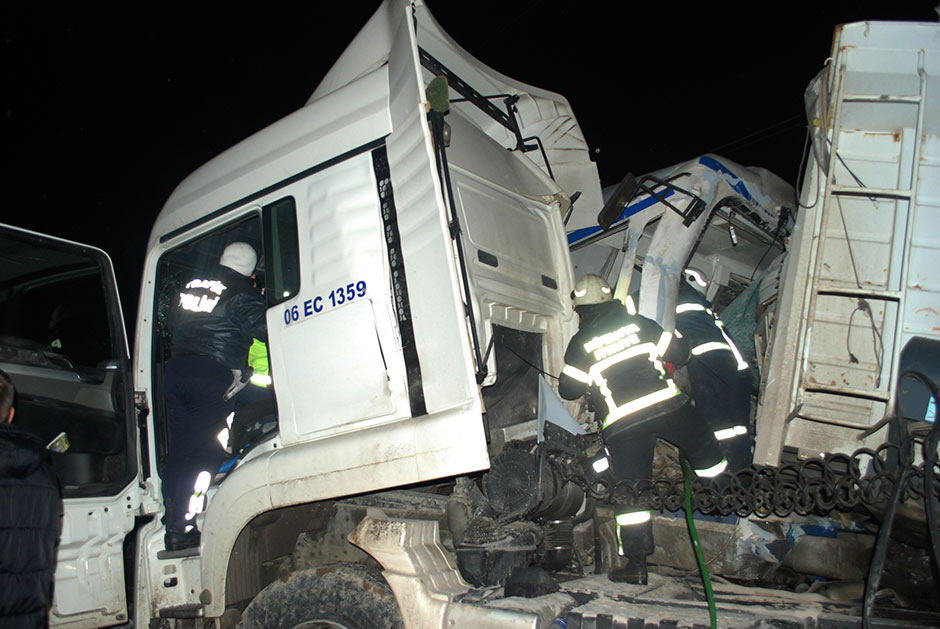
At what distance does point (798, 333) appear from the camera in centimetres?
278

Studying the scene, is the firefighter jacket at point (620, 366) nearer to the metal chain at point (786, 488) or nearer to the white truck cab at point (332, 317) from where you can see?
the white truck cab at point (332, 317)

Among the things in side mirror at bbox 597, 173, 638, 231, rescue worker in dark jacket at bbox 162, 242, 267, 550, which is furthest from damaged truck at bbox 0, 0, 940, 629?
side mirror at bbox 597, 173, 638, 231

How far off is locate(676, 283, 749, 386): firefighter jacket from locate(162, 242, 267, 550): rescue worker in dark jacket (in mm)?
2465

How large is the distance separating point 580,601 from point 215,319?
2.37 m

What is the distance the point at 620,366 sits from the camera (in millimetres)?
3107

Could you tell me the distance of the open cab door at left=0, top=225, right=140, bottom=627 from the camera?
3123 millimetres

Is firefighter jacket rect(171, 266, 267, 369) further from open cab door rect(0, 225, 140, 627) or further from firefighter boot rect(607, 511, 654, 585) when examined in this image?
firefighter boot rect(607, 511, 654, 585)

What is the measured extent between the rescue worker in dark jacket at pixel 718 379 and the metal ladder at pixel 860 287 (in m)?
0.65

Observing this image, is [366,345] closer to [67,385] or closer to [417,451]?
[417,451]

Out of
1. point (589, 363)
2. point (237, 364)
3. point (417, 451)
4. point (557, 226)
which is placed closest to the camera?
point (417, 451)

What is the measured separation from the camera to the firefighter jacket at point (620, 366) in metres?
3.03

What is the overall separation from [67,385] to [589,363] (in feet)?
9.49

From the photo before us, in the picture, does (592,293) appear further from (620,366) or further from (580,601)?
(580,601)

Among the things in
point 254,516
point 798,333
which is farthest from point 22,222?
point 798,333
